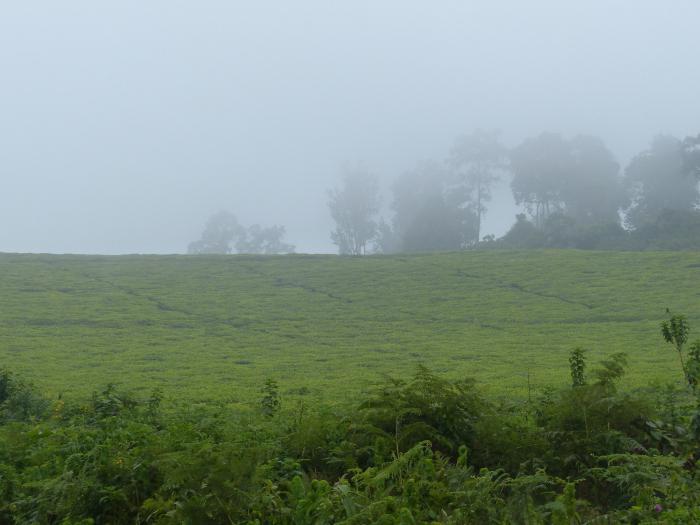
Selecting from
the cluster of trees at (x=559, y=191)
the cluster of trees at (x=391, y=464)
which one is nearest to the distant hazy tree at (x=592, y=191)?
the cluster of trees at (x=559, y=191)

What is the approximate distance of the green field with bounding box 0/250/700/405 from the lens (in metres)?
23.8

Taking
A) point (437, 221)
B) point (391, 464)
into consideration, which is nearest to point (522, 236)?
point (437, 221)

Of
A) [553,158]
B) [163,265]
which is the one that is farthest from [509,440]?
[553,158]

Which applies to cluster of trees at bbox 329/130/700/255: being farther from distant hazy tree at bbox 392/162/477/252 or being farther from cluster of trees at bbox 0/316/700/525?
cluster of trees at bbox 0/316/700/525

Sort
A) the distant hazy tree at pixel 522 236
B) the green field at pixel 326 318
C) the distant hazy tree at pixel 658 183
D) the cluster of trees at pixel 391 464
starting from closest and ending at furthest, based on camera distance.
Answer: the cluster of trees at pixel 391 464 < the green field at pixel 326 318 < the distant hazy tree at pixel 522 236 < the distant hazy tree at pixel 658 183

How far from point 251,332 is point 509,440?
26.6 meters

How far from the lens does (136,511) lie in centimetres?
799

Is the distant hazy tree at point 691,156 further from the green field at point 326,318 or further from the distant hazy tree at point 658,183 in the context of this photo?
the green field at point 326,318

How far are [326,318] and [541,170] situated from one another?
74.5 metres

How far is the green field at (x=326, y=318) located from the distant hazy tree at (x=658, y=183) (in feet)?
156

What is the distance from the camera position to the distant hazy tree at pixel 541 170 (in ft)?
347

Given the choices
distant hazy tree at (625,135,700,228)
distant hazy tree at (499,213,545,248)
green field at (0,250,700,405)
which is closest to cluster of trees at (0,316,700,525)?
green field at (0,250,700,405)

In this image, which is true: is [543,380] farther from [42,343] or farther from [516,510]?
[42,343]

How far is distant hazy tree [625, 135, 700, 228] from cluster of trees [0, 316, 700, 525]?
96.0 m
